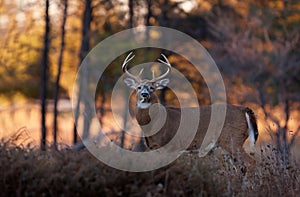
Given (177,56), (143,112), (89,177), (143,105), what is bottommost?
(89,177)

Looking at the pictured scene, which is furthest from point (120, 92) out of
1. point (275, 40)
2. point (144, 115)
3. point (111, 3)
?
point (144, 115)

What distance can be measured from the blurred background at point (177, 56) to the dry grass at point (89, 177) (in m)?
14.2

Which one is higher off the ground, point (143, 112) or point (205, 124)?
point (143, 112)

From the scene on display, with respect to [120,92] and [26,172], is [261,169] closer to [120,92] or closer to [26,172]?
[26,172]

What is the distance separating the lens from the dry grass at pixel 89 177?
23.0 feet

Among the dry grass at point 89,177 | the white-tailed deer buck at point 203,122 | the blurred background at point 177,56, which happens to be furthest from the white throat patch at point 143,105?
the blurred background at point 177,56

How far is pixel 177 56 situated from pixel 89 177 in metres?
18.9

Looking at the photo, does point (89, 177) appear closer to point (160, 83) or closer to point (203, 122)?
point (203, 122)

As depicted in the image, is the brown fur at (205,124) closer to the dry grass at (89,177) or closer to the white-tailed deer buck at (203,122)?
the white-tailed deer buck at (203,122)

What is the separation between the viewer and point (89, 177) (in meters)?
7.09

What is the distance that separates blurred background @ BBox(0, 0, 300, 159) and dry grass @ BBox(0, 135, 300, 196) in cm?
1420

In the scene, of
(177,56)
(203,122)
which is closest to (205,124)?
(203,122)

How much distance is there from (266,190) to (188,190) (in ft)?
5.38

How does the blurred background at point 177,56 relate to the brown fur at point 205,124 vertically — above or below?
above
